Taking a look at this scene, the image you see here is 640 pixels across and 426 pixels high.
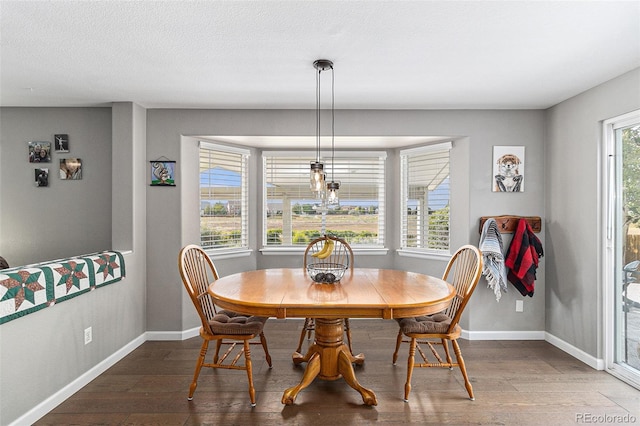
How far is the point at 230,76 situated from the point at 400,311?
2126mm

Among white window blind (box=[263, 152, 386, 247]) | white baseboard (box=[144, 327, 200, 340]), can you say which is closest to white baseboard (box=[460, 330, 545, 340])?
white window blind (box=[263, 152, 386, 247])

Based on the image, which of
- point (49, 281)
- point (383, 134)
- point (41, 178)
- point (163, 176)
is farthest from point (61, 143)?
point (383, 134)

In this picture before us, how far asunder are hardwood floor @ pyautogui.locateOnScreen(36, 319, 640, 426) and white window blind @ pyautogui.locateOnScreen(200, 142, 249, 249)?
4.24 feet

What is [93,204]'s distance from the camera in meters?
3.49

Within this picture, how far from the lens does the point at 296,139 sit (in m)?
3.70

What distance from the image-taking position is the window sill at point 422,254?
369cm

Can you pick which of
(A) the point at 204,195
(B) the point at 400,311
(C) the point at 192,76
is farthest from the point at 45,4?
(B) the point at 400,311

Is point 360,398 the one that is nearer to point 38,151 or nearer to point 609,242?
point 609,242

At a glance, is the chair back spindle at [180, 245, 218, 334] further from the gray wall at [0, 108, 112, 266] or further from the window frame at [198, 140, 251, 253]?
the gray wall at [0, 108, 112, 266]

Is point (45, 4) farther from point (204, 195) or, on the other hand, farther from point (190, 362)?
point (190, 362)

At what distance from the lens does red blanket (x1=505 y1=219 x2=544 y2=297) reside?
125 inches

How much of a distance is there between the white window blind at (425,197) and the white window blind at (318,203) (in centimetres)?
29

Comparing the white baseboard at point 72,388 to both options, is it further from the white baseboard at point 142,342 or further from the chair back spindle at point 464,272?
the chair back spindle at point 464,272

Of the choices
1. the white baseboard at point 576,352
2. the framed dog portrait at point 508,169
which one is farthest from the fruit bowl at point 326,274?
the white baseboard at point 576,352
